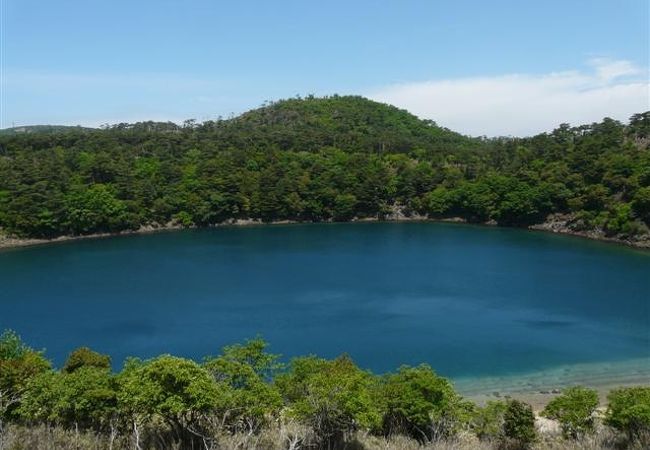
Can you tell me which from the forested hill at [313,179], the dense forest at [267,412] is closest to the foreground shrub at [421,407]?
the dense forest at [267,412]

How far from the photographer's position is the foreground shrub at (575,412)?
1777 centimetres

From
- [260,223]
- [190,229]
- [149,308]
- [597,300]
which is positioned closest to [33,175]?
[190,229]

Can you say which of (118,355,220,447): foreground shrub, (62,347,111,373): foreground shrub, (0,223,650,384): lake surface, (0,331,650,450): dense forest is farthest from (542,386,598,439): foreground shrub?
(62,347,111,373): foreground shrub

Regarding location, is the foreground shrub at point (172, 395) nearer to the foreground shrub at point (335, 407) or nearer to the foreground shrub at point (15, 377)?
the foreground shrub at point (335, 407)

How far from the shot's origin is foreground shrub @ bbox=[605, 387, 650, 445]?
658 inches

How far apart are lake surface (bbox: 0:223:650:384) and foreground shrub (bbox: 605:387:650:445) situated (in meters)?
8.97

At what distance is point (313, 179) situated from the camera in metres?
76.8

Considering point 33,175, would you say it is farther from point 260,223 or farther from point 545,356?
point 545,356

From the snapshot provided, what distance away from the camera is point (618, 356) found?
28.4 m

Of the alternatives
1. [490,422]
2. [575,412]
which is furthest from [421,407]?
[575,412]

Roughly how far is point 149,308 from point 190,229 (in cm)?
3335

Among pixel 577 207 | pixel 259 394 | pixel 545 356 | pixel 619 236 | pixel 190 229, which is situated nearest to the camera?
pixel 259 394

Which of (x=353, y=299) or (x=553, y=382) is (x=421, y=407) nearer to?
(x=553, y=382)

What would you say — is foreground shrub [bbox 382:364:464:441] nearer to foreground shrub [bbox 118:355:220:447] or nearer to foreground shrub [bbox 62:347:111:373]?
foreground shrub [bbox 118:355:220:447]
